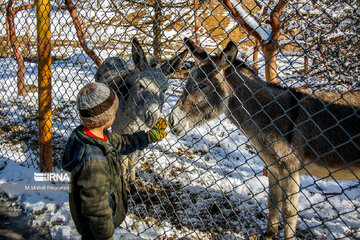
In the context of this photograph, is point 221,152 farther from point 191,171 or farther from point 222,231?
point 222,231

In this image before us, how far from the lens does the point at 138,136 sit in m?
2.42

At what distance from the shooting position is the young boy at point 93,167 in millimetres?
1729

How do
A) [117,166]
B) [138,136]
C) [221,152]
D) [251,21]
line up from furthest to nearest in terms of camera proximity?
Answer: [221,152]
[251,21]
[138,136]
[117,166]

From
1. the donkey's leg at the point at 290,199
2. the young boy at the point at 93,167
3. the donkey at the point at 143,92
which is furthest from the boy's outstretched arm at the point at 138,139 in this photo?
the donkey's leg at the point at 290,199

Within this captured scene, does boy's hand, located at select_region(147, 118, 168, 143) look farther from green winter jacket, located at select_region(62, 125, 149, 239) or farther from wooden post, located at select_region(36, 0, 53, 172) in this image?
wooden post, located at select_region(36, 0, 53, 172)

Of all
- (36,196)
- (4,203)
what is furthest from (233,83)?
(4,203)

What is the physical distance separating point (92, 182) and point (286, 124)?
6.58 ft

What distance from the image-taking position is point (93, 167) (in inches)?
68.1

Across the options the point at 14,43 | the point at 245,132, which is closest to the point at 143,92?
the point at 245,132

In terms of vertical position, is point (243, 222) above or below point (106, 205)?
below

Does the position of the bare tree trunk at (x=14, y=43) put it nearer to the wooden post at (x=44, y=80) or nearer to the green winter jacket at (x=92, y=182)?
the wooden post at (x=44, y=80)

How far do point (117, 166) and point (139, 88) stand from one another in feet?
5.84

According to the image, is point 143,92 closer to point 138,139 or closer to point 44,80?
point 138,139

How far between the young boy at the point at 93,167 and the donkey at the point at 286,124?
0.97 m
